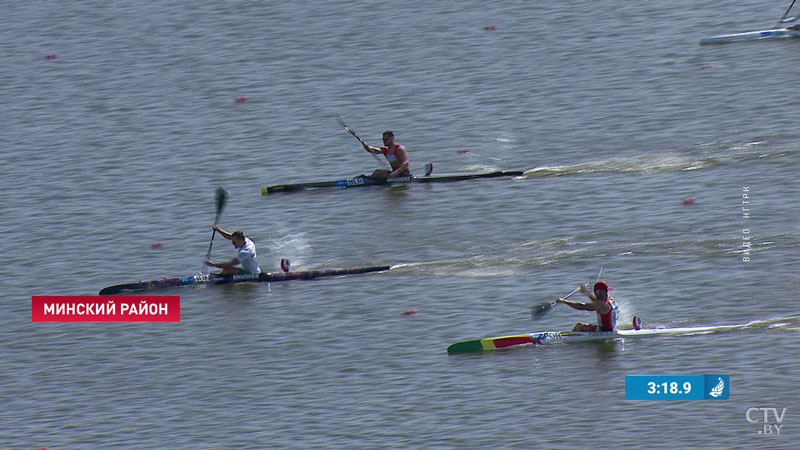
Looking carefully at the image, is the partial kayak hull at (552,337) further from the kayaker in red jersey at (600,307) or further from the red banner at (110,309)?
the red banner at (110,309)

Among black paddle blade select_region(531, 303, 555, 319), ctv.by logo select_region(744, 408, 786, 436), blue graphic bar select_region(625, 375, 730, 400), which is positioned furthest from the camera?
black paddle blade select_region(531, 303, 555, 319)

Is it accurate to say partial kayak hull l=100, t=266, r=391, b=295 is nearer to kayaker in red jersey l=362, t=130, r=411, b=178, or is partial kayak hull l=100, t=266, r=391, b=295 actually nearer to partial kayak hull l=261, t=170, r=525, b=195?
partial kayak hull l=261, t=170, r=525, b=195

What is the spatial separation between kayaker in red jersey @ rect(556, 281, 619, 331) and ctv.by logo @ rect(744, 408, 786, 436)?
418 cm

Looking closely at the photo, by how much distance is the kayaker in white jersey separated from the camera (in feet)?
106

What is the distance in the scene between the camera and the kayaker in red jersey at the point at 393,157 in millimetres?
37719

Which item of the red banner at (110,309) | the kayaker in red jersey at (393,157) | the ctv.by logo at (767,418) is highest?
the kayaker in red jersey at (393,157)

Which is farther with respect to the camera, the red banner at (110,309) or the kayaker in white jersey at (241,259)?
the kayaker in white jersey at (241,259)

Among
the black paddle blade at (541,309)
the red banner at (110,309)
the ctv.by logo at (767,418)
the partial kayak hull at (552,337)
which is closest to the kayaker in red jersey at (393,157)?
the red banner at (110,309)

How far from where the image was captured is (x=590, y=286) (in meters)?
29.5

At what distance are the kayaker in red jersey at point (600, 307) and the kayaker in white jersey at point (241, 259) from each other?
7.86 metres

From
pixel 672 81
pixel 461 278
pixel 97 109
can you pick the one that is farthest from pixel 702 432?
pixel 97 109

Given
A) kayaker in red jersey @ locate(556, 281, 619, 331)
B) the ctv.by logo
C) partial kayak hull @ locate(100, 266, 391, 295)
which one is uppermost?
partial kayak hull @ locate(100, 266, 391, 295)

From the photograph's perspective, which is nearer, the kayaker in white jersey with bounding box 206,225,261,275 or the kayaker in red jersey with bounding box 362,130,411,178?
the kayaker in white jersey with bounding box 206,225,261,275

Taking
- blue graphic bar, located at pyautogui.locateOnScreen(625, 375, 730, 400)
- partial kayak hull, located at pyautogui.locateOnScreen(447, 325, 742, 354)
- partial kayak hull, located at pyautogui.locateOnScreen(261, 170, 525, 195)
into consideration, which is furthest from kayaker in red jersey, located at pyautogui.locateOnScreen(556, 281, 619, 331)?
partial kayak hull, located at pyautogui.locateOnScreen(261, 170, 525, 195)
